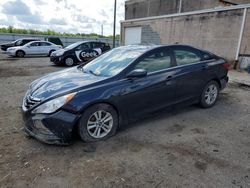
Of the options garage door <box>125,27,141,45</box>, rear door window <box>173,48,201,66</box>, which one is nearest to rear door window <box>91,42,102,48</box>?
garage door <box>125,27,141,45</box>

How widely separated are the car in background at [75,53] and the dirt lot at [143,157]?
737 centimetres

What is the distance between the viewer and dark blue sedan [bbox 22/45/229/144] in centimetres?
286

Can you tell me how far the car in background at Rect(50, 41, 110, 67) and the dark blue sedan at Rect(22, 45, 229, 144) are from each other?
7.36 metres

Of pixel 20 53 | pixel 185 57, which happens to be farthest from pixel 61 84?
pixel 20 53

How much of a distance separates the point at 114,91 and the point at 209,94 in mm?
2473

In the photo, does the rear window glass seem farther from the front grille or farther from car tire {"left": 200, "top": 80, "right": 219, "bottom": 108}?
the front grille

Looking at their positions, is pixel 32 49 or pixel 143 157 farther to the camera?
pixel 32 49

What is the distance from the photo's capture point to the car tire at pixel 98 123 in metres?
2.97

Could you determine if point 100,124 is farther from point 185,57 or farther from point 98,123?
point 185,57

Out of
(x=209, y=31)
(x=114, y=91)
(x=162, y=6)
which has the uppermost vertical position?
(x=162, y=6)

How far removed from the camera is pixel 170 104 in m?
3.90

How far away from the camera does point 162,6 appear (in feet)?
69.6

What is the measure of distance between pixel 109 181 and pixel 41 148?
1.20 metres

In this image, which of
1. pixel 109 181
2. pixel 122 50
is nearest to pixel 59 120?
pixel 109 181
